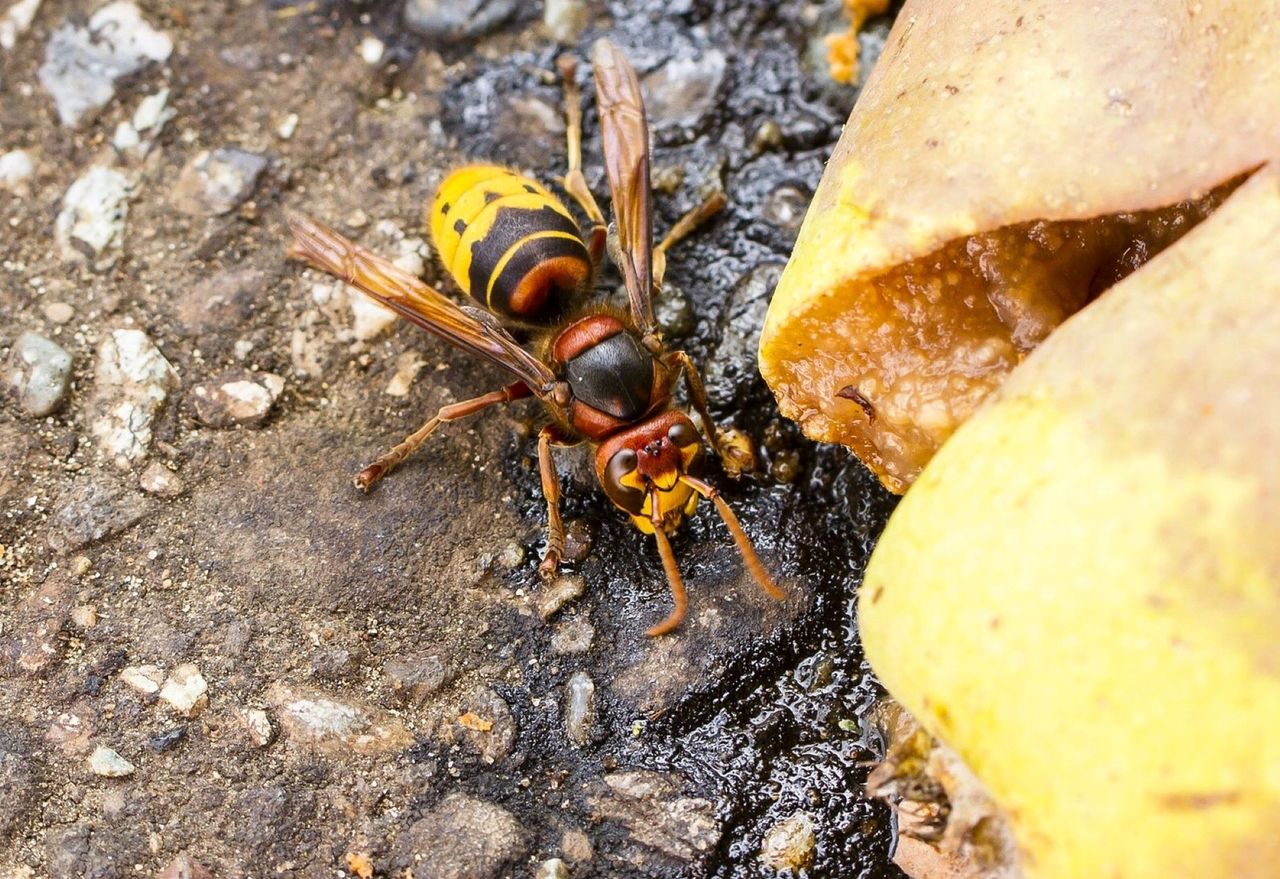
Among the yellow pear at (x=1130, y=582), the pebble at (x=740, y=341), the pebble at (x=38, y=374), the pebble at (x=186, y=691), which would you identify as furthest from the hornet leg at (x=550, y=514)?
the pebble at (x=38, y=374)

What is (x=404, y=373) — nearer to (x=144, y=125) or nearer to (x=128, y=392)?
(x=128, y=392)

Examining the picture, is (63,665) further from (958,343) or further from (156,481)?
(958,343)

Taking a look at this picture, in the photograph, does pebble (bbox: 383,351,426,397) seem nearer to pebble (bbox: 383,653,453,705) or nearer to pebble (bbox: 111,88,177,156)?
pebble (bbox: 383,653,453,705)

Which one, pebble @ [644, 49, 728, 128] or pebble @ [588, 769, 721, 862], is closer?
pebble @ [588, 769, 721, 862]

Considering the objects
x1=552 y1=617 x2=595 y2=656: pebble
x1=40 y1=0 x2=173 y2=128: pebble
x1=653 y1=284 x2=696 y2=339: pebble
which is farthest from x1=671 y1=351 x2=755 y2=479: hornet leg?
x1=40 y1=0 x2=173 y2=128: pebble

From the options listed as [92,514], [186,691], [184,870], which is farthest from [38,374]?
[184,870]
